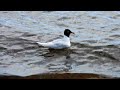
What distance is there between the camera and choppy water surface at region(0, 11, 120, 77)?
24.1 ft

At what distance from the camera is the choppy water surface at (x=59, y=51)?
7332 millimetres

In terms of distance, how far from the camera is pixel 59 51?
9.36 meters

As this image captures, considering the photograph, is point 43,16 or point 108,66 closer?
point 108,66

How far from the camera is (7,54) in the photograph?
8.48 meters
